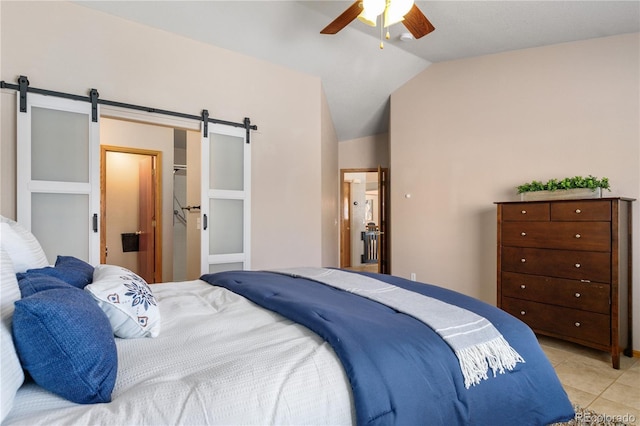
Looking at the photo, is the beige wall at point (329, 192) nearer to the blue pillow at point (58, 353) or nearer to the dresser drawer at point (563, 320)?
the dresser drawer at point (563, 320)

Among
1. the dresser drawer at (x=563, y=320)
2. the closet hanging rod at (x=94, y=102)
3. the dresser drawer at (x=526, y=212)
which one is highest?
the closet hanging rod at (x=94, y=102)

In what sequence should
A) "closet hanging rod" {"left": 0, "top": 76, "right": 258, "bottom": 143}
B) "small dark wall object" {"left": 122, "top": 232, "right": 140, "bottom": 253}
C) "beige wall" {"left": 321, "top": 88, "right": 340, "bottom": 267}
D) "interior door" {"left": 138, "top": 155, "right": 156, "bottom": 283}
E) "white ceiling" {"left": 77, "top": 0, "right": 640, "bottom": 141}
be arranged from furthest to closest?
1. "small dark wall object" {"left": 122, "top": 232, "right": 140, "bottom": 253}
2. "interior door" {"left": 138, "top": 155, "right": 156, "bottom": 283}
3. "beige wall" {"left": 321, "top": 88, "right": 340, "bottom": 267}
4. "white ceiling" {"left": 77, "top": 0, "right": 640, "bottom": 141}
5. "closet hanging rod" {"left": 0, "top": 76, "right": 258, "bottom": 143}

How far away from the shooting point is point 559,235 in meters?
3.11

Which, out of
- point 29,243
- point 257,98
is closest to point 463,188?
point 257,98

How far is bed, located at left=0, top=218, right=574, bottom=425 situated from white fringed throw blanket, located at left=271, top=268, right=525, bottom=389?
29mm

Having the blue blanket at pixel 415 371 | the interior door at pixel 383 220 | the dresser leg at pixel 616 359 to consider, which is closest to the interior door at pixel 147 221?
the interior door at pixel 383 220

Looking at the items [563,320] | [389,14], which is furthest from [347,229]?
[389,14]

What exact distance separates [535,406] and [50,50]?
382cm

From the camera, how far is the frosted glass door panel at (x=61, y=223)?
9.03ft

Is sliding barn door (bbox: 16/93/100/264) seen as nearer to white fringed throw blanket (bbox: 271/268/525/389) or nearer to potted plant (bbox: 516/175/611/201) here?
white fringed throw blanket (bbox: 271/268/525/389)

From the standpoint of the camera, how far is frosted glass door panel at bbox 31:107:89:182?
273 cm

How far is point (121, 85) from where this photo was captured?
311 centimetres

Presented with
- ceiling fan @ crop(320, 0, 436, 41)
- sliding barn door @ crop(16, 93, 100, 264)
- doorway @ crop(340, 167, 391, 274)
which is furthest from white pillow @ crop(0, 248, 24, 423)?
doorway @ crop(340, 167, 391, 274)

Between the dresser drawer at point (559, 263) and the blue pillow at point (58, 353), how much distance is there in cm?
340
